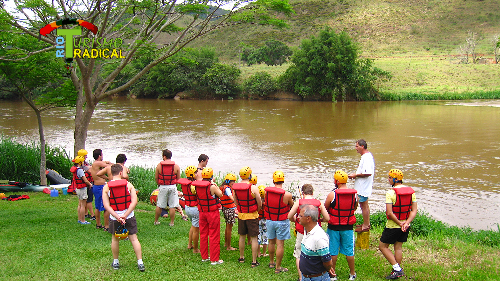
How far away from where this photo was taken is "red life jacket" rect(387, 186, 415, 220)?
246 inches

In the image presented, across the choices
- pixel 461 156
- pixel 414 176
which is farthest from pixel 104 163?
pixel 461 156

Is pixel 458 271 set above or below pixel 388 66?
below

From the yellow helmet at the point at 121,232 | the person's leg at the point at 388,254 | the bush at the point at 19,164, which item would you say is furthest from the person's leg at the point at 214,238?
the bush at the point at 19,164

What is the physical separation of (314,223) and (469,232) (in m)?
7.70

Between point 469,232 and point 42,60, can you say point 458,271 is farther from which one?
point 42,60

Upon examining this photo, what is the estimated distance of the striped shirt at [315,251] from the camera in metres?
4.64

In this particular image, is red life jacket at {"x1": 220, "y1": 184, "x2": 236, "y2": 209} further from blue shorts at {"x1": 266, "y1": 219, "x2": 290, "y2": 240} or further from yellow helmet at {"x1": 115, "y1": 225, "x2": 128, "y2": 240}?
yellow helmet at {"x1": 115, "y1": 225, "x2": 128, "y2": 240}

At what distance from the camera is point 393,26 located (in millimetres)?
99688

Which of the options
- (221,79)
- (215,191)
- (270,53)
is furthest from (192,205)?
(270,53)

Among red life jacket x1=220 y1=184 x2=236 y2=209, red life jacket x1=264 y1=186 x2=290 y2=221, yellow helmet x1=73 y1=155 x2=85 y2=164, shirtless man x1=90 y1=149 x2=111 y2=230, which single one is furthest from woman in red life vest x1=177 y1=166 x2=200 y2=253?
yellow helmet x1=73 y1=155 x2=85 y2=164

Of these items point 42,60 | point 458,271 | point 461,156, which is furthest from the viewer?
point 461,156

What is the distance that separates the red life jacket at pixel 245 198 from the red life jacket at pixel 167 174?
275 cm

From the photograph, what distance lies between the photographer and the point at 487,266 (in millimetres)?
7102

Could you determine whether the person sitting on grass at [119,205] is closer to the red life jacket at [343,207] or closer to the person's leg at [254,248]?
the person's leg at [254,248]
